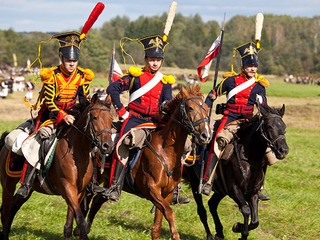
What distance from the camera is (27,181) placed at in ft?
31.3

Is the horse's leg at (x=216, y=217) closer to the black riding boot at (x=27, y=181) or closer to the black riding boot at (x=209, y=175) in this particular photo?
the black riding boot at (x=209, y=175)

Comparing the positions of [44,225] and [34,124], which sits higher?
[34,124]

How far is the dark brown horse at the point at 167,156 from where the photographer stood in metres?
8.93

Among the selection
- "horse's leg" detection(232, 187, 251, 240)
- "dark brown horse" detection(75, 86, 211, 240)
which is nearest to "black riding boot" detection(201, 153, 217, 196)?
"horse's leg" detection(232, 187, 251, 240)

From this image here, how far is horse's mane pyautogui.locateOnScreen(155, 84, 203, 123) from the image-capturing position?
9141 millimetres

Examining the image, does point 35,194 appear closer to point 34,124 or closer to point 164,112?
point 34,124

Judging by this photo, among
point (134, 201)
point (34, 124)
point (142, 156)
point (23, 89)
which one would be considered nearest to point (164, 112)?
point (142, 156)

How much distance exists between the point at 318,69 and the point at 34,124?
131 meters

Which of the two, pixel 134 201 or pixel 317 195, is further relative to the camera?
pixel 317 195

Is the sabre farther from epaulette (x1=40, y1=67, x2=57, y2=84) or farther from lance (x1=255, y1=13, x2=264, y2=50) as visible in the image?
epaulette (x1=40, y1=67, x2=57, y2=84)

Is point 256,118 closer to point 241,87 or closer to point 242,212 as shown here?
point 241,87

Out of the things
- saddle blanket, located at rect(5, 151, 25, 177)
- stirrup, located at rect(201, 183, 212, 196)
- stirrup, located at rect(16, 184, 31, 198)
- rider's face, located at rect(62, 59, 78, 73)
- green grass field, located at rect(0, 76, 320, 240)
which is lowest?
green grass field, located at rect(0, 76, 320, 240)

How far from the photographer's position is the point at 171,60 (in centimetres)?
15050

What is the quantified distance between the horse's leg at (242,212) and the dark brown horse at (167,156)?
138 centimetres
